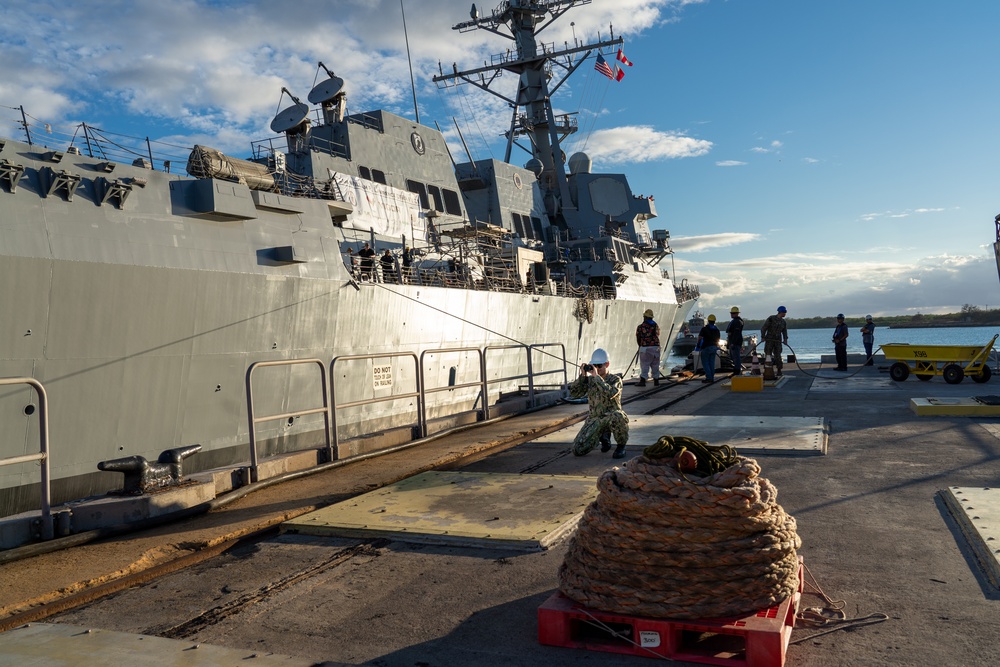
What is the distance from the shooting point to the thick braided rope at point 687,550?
2.77m

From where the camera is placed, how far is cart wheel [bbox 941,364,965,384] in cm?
1328

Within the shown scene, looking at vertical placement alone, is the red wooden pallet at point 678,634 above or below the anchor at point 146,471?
below

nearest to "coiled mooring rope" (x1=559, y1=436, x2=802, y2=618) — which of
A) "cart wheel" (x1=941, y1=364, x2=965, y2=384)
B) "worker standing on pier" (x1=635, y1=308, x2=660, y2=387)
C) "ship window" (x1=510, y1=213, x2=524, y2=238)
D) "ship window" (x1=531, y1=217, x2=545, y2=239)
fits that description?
"worker standing on pier" (x1=635, y1=308, x2=660, y2=387)

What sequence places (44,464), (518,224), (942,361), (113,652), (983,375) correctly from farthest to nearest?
(518,224), (942,361), (983,375), (44,464), (113,652)

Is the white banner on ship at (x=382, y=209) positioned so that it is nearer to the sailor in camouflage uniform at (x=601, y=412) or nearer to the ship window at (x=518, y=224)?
the ship window at (x=518, y=224)

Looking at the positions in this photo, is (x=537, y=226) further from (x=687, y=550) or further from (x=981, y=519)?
(x=687, y=550)

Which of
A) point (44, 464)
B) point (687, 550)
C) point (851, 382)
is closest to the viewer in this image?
point (687, 550)

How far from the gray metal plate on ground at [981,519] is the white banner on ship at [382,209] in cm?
1068

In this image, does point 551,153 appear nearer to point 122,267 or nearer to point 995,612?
point 122,267

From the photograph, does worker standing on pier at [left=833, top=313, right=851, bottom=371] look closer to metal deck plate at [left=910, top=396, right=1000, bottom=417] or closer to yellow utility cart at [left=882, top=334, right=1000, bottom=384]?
yellow utility cart at [left=882, top=334, right=1000, bottom=384]

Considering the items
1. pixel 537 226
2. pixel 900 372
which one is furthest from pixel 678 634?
pixel 537 226

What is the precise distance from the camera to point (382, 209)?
14.5 m

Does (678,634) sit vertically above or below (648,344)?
below

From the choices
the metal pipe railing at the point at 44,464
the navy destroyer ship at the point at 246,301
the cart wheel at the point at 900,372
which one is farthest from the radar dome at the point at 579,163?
the metal pipe railing at the point at 44,464
